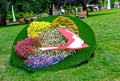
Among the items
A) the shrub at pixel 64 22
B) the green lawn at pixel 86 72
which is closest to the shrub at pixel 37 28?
the shrub at pixel 64 22

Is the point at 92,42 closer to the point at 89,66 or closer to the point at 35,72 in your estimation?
the point at 89,66

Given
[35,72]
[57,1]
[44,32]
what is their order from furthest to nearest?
1. [57,1]
2. [44,32]
3. [35,72]

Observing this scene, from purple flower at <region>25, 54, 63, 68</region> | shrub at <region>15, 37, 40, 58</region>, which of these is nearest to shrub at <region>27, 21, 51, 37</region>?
shrub at <region>15, 37, 40, 58</region>

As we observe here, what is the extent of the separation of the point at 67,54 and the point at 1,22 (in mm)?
22448

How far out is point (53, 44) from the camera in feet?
27.3

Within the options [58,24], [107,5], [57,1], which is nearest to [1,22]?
[57,1]

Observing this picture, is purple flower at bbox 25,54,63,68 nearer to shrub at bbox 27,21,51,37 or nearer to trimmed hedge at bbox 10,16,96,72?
trimmed hedge at bbox 10,16,96,72

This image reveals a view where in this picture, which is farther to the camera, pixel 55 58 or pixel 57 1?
pixel 57 1

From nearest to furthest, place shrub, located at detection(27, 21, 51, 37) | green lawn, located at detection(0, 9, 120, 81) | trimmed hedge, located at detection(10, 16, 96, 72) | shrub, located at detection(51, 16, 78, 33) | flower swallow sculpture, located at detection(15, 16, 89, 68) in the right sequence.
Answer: green lawn, located at detection(0, 9, 120, 81) < trimmed hedge, located at detection(10, 16, 96, 72) < flower swallow sculpture, located at detection(15, 16, 89, 68) < shrub, located at detection(27, 21, 51, 37) < shrub, located at detection(51, 16, 78, 33)

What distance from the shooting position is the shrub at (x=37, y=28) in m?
8.96

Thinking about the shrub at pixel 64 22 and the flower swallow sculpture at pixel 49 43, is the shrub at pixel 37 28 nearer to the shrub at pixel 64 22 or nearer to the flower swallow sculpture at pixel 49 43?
the flower swallow sculpture at pixel 49 43

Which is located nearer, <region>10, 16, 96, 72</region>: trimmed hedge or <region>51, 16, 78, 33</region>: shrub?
<region>10, 16, 96, 72</region>: trimmed hedge

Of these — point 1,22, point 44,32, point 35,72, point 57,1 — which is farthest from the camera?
point 57,1

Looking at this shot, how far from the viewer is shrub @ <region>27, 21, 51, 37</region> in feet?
29.4
